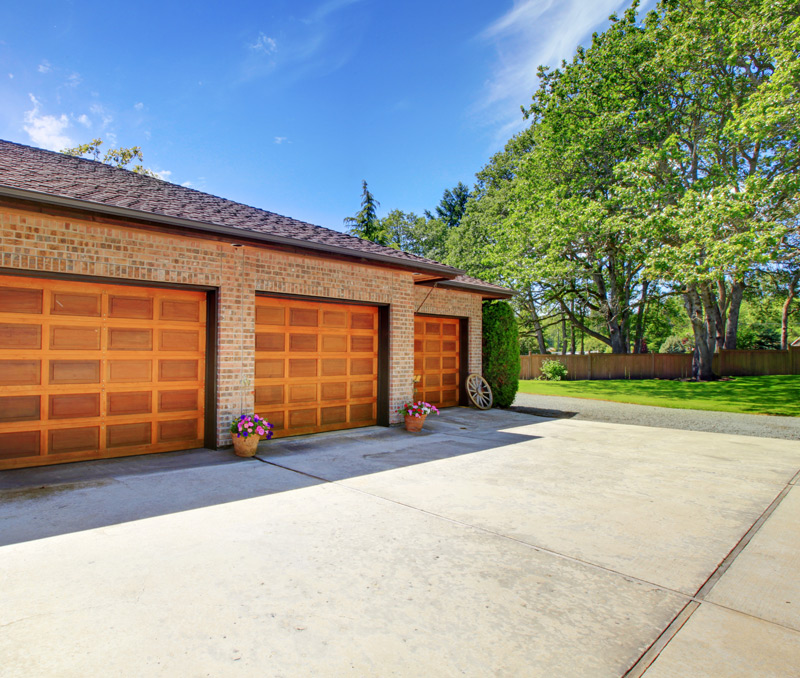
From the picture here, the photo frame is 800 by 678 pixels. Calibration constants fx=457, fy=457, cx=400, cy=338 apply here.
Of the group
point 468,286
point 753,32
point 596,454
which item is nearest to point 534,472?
point 596,454

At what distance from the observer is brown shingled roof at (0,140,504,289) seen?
5484 millimetres

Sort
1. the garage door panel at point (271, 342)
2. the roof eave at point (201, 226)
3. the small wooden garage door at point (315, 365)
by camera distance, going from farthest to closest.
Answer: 1. the small wooden garage door at point (315, 365)
2. the garage door panel at point (271, 342)
3. the roof eave at point (201, 226)

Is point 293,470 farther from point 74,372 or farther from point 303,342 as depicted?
point 74,372

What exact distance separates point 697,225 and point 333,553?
15.4m

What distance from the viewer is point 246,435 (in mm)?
6301

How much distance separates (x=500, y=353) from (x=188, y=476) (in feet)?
28.1

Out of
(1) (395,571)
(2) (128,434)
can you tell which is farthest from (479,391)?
(1) (395,571)

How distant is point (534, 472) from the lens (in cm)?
578

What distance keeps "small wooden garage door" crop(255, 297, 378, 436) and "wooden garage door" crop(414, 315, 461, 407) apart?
6.41ft

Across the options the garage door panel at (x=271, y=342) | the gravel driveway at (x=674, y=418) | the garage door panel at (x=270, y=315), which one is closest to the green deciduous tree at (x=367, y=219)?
the gravel driveway at (x=674, y=418)

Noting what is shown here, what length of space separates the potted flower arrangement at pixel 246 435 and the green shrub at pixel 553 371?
2098cm

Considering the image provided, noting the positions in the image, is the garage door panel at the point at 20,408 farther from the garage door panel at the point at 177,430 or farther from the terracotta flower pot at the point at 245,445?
the terracotta flower pot at the point at 245,445

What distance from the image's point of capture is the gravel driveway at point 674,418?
9531 millimetres

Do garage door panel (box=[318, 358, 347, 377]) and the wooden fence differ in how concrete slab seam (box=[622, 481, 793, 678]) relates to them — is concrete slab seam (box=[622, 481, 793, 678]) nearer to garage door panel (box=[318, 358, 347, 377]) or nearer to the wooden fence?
garage door panel (box=[318, 358, 347, 377])
